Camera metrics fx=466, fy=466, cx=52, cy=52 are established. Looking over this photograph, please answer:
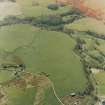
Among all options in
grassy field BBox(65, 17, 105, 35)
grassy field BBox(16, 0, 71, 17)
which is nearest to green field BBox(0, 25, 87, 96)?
grassy field BBox(65, 17, 105, 35)

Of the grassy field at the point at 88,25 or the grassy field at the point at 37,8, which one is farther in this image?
the grassy field at the point at 37,8

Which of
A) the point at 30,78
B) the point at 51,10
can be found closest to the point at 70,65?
the point at 30,78

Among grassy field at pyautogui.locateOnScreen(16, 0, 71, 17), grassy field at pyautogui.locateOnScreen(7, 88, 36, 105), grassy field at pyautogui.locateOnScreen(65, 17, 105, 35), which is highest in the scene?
grassy field at pyautogui.locateOnScreen(16, 0, 71, 17)

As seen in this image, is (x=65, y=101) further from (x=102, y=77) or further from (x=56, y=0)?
(x=56, y=0)

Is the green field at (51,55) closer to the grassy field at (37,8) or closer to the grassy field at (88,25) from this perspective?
the grassy field at (88,25)

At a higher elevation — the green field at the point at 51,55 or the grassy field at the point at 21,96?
the green field at the point at 51,55

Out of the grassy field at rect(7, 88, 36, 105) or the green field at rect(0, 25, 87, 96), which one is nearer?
the grassy field at rect(7, 88, 36, 105)

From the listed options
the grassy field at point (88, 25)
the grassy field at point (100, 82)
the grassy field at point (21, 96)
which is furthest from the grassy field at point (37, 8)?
the grassy field at point (21, 96)

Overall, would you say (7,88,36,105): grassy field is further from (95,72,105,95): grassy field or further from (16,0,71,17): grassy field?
(16,0,71,17): grassy field

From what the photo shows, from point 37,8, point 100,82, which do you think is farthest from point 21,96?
point 37,8

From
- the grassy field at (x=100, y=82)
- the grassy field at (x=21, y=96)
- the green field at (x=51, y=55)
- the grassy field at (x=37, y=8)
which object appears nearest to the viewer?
the grassy field at (x=21, y=96)

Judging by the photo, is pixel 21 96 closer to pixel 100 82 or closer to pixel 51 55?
pixel 51 55
